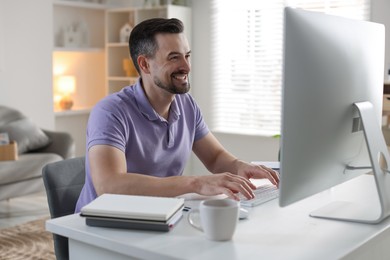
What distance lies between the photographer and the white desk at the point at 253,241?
1234mm

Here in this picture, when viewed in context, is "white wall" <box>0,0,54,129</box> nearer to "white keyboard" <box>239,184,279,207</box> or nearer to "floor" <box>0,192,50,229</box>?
"floor" <box>0,192,50,229</box>

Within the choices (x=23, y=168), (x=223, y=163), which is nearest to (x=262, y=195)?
(x=223, y=163)

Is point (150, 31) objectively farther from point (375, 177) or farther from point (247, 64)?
point (247, 64)

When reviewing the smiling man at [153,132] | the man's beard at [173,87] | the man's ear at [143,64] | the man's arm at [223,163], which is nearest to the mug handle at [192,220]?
the smiling man at [153,132]

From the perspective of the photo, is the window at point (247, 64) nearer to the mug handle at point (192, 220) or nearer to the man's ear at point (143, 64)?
the man's ear at point (143, 64)

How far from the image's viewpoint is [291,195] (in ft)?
4.30

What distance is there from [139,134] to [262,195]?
0.52 m

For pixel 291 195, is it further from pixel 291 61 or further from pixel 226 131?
pixel 226 131

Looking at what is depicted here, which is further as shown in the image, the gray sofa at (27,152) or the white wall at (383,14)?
the white wall at (383,14)

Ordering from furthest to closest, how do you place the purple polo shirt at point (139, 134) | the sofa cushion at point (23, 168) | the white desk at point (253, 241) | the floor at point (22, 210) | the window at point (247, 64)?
1. the window at point (247, 64)
2. the floor at point (22, 210)
3. the sofa cushion at point (23, 168)
4. the purple polo shirt at point (139, 134)
5. the white desk at point (253, 241)

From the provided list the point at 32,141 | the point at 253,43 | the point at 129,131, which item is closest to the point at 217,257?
the point at 129,131

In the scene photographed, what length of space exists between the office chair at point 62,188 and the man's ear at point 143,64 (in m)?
0.43

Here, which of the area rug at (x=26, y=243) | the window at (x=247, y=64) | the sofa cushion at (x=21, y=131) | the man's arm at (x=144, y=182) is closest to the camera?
the man's arm at (x=144, y=182)

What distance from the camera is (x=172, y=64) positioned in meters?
2.10
